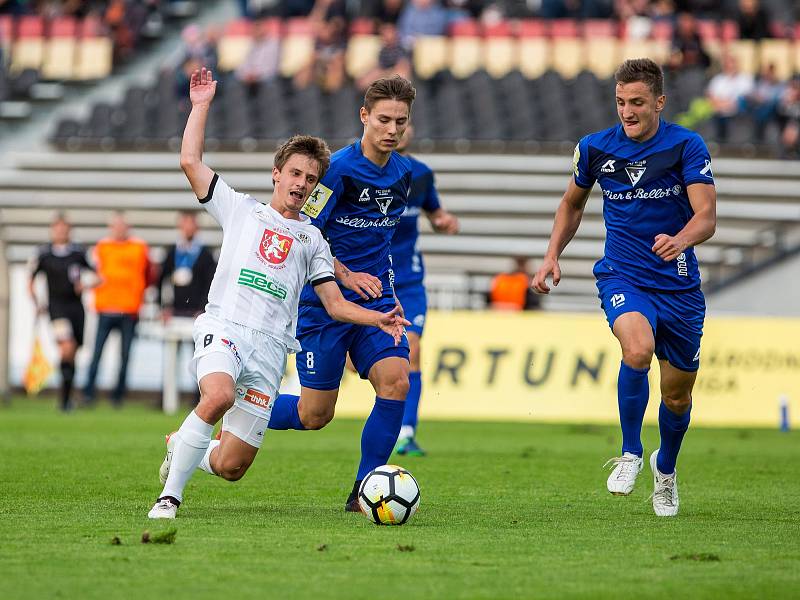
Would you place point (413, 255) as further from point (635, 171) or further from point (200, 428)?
point (200, 428)

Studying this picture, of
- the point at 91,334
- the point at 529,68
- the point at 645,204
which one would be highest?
the point at 529,68

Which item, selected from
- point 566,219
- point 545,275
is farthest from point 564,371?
point 545,275

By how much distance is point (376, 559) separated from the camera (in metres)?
5.75

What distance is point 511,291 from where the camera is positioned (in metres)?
18.4

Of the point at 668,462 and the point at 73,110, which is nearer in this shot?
the point at 668,462

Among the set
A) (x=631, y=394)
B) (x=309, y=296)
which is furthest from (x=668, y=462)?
(x=309, y=296)

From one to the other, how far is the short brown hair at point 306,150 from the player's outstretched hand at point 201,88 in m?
0.44

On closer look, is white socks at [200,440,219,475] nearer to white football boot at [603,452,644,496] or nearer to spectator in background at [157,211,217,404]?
white football boot at [603,452,644,496]

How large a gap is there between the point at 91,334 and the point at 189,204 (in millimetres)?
4613

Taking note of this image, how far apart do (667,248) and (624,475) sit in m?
1.18

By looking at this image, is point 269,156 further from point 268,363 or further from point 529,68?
point 268,363

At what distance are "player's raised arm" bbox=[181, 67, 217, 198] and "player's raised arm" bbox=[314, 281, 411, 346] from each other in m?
0.77

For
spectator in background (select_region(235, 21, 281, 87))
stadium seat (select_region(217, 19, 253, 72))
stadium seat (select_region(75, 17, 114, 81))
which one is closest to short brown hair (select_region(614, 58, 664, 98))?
spectator in background (select_region(235, 21, 281, 87))

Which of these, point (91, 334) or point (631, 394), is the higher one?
point (631, 394)
